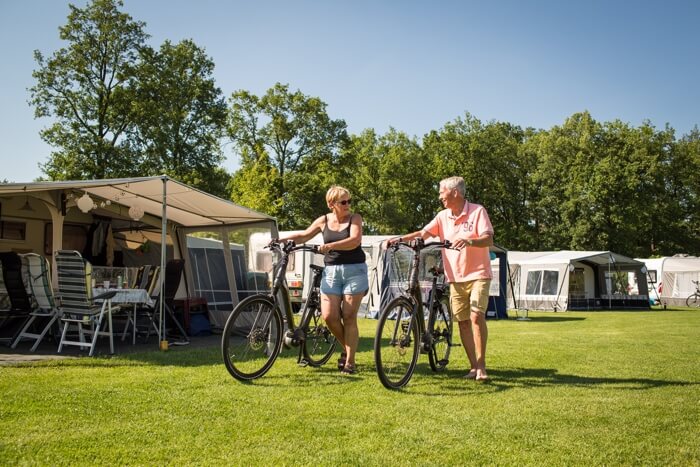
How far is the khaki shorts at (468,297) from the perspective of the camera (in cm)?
444

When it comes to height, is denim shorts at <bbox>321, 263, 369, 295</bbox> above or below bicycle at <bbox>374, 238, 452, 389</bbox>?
above

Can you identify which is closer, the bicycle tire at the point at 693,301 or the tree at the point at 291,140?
the bicycle tire at the point at 693,301

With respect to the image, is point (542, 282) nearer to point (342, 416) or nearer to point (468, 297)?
point (468, 297)

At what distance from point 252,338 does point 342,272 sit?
32.6 inches

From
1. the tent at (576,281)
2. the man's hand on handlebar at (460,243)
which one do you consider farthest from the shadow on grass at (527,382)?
the tent at (576,281)

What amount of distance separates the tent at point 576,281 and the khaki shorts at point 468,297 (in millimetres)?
15778

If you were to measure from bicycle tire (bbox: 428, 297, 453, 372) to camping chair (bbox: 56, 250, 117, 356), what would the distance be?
3.42 metres

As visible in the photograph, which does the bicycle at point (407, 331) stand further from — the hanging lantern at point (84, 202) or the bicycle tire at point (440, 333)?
the hanging lantern at point (84, 202)

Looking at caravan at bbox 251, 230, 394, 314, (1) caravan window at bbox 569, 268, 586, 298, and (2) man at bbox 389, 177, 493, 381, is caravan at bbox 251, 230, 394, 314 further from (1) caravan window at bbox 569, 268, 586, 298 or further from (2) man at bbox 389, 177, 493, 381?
(1) caravan window at bbox 569, 268, 586, 298

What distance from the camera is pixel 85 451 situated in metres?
2.62

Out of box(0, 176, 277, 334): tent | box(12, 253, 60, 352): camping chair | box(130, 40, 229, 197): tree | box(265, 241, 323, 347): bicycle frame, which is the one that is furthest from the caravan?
box(130, 40, 229, 197): tree

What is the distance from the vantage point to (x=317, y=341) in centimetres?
505

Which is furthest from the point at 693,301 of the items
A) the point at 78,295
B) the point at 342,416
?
the point at 342,416

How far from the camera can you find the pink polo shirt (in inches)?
178
